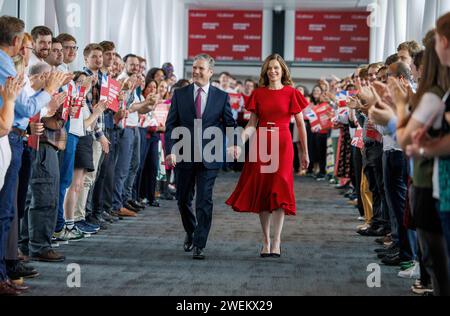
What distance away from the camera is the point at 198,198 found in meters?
7.04

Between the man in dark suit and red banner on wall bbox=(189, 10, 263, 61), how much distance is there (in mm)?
15513

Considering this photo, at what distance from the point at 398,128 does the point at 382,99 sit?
0.79 meters

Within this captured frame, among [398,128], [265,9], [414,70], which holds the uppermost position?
[265,9]

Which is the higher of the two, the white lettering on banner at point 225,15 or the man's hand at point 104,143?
the white lettering on banner at point 225,15

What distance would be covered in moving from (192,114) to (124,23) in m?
6.88

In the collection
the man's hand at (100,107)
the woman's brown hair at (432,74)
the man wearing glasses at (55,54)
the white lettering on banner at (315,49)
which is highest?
the white lettering on banner at (315,49)

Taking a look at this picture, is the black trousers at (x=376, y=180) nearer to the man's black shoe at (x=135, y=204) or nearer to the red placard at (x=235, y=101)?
the man's black shoe at (x=135, y=204)

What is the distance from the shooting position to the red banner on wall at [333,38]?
22.1 meters

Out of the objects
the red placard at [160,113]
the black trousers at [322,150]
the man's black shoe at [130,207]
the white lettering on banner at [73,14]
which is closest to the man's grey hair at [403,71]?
the man's black shoe at [130,207]

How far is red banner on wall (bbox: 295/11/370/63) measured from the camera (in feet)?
72.6
